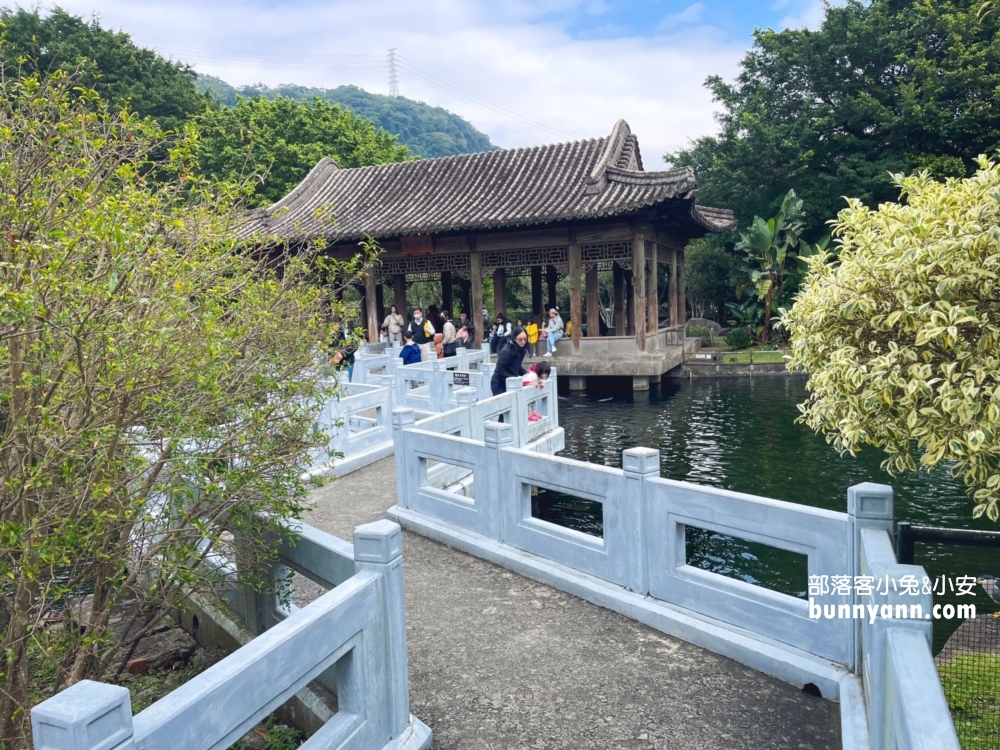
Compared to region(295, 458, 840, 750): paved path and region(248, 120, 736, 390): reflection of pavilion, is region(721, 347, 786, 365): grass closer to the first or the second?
region(248, 120, 736, 390): reflection of pavilion

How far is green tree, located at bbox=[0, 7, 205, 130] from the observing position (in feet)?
95.0

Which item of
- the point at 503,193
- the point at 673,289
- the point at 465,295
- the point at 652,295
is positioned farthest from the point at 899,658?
the point at 465,295

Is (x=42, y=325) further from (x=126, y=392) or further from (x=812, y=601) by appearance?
(x=812, y=601)

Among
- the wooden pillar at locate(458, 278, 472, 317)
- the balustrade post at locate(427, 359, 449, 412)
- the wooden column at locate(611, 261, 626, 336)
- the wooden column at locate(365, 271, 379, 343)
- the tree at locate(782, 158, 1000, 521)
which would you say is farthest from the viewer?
the wooden pillar at locate(458, 278, 472, 317)

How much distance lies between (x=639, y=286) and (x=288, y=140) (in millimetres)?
19198

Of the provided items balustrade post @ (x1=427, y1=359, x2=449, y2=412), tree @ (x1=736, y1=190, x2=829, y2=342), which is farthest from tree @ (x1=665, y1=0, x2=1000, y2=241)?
balustrade post @ (x1=427, y1=359, x2=449, y2=412)

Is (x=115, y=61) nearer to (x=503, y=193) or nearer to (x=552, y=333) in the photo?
(x=503, y=193)

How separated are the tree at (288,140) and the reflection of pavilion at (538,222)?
245 inches

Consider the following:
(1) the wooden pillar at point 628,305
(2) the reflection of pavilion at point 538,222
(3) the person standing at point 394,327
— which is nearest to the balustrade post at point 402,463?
(2) the reflection of pavilion at point 538,222

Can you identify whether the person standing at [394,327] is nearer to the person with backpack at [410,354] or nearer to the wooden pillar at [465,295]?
the wooden pillar at [465,295]

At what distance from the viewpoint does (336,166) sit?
2466cm

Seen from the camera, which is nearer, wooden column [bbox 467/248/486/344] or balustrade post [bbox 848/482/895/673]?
balustrade post [bbox 848/482/895/673]

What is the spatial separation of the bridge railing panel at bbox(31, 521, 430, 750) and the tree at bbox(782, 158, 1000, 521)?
266 centimetres

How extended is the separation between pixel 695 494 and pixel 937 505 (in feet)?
20.1
